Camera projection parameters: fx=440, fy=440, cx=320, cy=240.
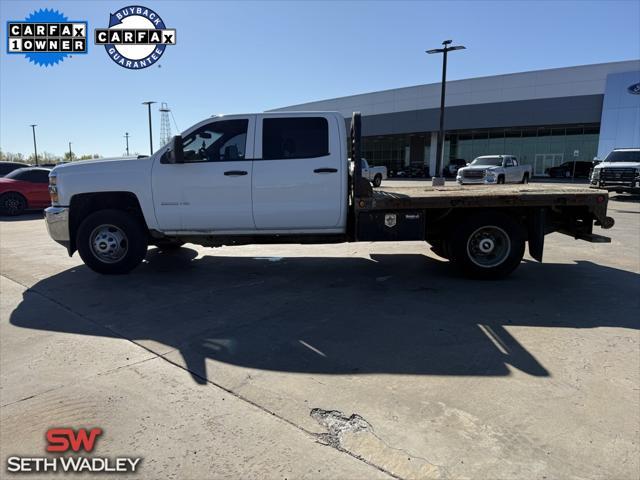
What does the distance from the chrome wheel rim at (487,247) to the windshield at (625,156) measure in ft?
61.8

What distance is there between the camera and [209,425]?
9.26 ft

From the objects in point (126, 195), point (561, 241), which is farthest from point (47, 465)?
point (561, 241)

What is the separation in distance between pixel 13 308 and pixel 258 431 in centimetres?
412

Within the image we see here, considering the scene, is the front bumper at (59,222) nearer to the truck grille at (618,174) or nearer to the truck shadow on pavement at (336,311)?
the truck shadow on pavement at (336,311)

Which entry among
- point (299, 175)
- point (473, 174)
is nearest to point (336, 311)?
point (299, 175)

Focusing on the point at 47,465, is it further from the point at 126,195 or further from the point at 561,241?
the point at 561,241

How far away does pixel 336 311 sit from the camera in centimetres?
495

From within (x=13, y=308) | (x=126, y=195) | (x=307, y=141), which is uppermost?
(x=307, y=141)

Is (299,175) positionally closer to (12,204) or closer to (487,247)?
(487,247)

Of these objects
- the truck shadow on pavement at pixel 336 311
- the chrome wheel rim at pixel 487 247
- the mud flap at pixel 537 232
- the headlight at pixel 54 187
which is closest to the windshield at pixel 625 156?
the truck shadow on pavement at pixel 336 311

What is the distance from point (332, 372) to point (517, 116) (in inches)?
1749

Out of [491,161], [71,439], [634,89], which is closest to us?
[71,439]

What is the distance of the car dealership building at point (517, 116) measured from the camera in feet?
125

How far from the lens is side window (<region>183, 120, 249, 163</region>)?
6.14 metres
